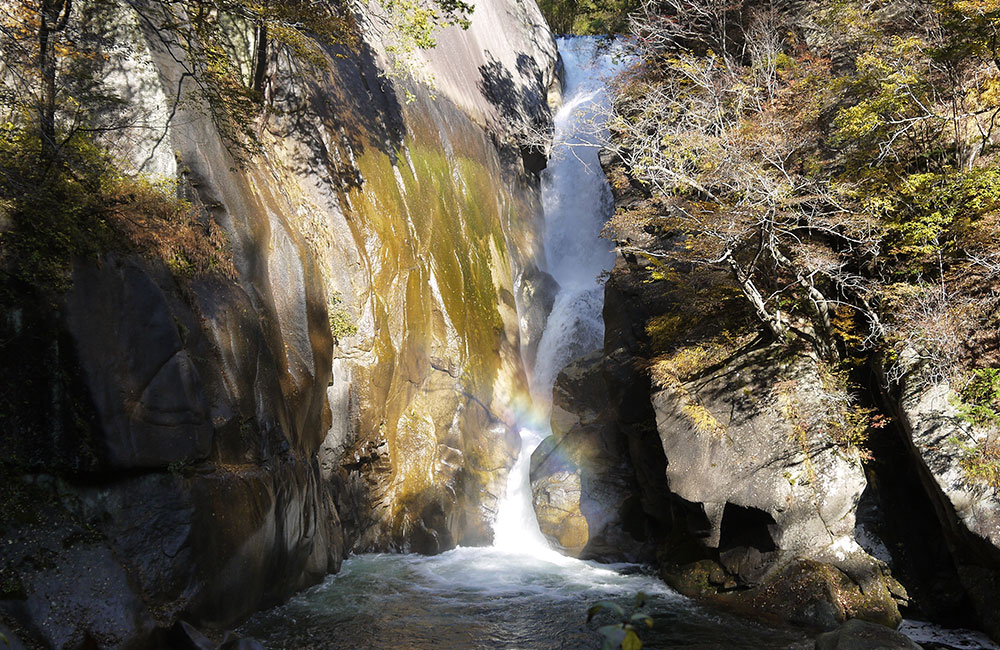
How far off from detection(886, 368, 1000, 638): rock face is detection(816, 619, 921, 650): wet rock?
197 centimetres

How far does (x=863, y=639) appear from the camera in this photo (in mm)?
6266

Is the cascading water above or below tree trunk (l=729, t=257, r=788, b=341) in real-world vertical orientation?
below

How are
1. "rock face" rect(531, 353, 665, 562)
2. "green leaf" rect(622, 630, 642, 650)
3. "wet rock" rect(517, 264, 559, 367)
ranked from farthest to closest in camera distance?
"wet rock" rect(517, 264, 559, 367) < "rock face" rect(531, 353, 665, 562) < "green leaf" rect(622, 630, 642, 650)

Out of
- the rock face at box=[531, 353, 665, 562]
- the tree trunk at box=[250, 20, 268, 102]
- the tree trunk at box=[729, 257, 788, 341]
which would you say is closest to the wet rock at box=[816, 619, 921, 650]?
the tree trunk at box=[729, 257, 788, 341]

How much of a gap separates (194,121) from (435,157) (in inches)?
330

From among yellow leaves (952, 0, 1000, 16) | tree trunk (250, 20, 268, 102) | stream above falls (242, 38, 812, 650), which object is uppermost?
Answer: tree trunk (250, 20, 268, 102)

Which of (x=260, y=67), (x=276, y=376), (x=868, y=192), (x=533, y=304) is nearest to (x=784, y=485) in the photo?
(x=868, y=192)

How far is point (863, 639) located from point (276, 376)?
322 inches

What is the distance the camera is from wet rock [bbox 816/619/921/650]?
617 cm

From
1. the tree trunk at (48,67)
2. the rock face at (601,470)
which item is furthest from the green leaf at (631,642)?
the rock face at (601,470)

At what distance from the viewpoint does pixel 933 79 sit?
31.7ft

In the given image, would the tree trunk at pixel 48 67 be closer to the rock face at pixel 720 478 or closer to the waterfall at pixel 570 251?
the rock face at pixel 720 478

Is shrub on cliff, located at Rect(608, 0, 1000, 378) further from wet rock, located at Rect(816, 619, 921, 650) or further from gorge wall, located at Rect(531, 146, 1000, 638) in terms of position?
wet rock, located at Rect(816, 619, 921, 650)

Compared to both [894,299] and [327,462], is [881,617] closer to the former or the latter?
[894,299]
